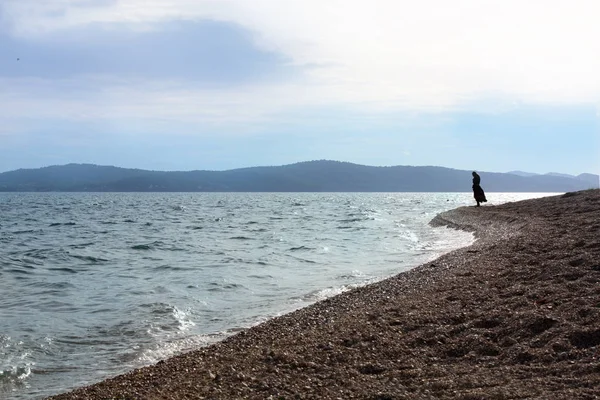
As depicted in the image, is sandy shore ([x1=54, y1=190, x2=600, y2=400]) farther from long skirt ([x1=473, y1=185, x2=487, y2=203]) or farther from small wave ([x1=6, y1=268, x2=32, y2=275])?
long skirt ([x1=473, y1=185, x2=487, y2=203])

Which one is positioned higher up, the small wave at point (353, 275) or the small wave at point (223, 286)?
the small wave at point (353, 275)

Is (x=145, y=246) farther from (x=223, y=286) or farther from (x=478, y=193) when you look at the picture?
(x=478, y=193)

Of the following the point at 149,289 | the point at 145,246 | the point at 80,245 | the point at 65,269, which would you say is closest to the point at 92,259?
the point at 65,269

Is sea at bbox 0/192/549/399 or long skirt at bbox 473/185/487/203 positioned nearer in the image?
sea at bbox 0/192/549/399

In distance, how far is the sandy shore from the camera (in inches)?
231

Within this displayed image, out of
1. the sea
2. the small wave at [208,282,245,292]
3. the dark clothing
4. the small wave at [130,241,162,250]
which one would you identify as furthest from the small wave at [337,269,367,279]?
the dark clothing

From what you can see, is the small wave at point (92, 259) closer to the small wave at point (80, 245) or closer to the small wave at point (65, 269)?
the small wave at point (65, 269)

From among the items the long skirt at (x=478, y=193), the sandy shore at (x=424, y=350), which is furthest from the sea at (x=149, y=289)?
the long skirt at (x=478, y=193)

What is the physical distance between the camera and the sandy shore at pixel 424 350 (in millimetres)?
5879

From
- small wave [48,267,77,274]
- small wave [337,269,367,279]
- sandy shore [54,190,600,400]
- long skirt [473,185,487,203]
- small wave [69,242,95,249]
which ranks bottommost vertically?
small wave [48,267,77,274]

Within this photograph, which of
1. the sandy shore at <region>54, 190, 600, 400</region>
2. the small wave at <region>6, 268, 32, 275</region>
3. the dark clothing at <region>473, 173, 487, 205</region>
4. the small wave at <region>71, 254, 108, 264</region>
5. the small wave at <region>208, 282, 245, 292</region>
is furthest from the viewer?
the dark clothing at <region>473, 173, 487, 205</region>

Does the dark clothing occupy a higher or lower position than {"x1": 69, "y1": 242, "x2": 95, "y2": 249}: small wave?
higher

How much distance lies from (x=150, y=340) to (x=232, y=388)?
4.75m

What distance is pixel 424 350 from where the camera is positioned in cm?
721
